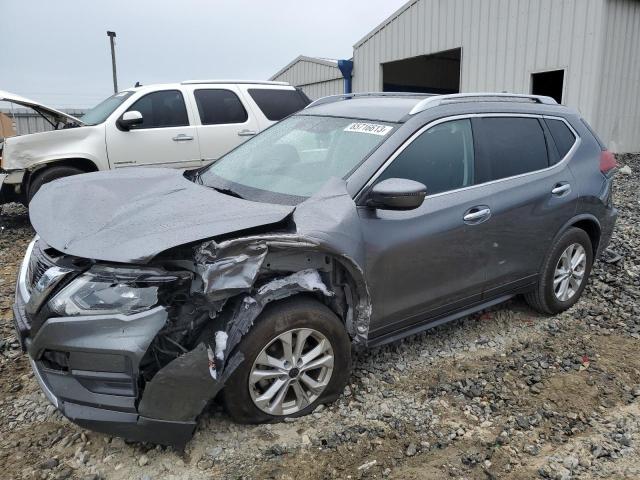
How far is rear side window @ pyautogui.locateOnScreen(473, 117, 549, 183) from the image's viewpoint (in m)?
3.54

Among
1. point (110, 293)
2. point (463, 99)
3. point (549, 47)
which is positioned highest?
point (549, 47)

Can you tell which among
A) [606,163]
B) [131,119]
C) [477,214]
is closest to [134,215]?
[477,214]

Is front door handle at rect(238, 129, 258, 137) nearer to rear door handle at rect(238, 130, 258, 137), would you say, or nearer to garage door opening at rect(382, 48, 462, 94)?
rear door handle at rect(238, 130, 258, 137)

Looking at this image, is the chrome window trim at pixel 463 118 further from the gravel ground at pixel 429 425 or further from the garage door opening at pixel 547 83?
the garage door opening at pixel 547 83

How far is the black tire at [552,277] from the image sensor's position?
4.04 metres

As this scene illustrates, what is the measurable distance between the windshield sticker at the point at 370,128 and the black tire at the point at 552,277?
1.77 m

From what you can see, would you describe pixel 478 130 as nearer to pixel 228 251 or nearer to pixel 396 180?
pixel 396 180

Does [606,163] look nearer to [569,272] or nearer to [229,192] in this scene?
[569,272]

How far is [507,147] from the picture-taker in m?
3.69

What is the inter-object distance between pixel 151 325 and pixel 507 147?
8.89 feet

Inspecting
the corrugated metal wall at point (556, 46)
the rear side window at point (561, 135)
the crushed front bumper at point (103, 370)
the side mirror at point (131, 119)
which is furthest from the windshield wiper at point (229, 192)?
the corrugated metal wall at point (556, 46)

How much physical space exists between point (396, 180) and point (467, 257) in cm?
86

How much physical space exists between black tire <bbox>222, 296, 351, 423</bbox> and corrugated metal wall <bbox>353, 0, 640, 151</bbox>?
1009 centimetres

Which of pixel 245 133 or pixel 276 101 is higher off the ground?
pixel 276 101
